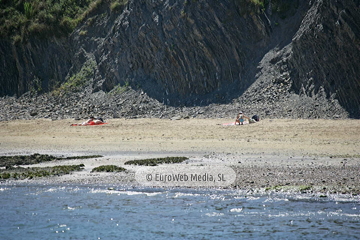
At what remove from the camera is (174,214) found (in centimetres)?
1095

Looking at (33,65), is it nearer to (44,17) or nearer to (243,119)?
(44,17)

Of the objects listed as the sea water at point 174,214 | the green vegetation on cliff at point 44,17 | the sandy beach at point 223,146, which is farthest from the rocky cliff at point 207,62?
the sea water at point 174,214

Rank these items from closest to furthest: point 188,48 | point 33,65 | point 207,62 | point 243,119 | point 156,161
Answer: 1. point 156,161
2. point 243,119
3. point 207,62
4. point 188,48
5. point 33,65

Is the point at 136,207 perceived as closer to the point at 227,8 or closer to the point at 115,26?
the point at 227,8

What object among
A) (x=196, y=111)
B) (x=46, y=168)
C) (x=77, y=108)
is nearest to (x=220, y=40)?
(x=196, y=111)

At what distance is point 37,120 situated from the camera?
32438 mm

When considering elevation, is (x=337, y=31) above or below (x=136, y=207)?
above

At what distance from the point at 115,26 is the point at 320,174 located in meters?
28.8

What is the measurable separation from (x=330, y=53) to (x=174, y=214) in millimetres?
19666

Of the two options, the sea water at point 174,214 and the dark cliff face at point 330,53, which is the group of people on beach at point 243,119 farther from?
the sea water at point 174,214

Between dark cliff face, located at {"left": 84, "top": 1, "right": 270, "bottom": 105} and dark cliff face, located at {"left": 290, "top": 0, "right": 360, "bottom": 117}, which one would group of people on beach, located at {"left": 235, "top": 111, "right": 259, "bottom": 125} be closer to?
dark cliff face, located at {"left": 290, "top": 0, "right": 360, "bottom": 117}

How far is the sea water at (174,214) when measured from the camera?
9.65 metres

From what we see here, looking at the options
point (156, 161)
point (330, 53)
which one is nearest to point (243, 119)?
A: point (330, 53)

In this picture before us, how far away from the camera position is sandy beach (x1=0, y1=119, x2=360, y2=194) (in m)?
13.3
